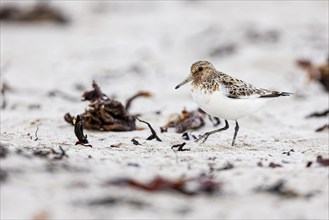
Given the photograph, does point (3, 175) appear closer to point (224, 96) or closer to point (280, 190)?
point (280, 190)

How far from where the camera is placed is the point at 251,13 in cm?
1617

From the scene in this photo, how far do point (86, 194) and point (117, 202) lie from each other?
188 mm

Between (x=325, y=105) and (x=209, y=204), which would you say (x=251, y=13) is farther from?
(x=209, y=204)

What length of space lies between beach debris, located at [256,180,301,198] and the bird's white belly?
1.77 m

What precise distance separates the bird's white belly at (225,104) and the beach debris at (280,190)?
69.5 inches

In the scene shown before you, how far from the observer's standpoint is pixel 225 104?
18.5ft

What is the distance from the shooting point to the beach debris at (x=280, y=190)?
151 inches

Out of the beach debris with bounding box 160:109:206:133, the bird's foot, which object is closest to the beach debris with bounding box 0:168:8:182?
the bird's foot

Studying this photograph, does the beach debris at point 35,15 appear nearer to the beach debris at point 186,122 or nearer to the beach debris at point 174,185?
the beach debris at point 186,122

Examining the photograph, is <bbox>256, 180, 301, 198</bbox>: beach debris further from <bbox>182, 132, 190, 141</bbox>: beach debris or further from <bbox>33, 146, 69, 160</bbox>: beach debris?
<bbox>182, 132, 190, 141</bbox>: beach debris

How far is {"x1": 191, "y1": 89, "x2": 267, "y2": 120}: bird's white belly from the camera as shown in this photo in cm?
566

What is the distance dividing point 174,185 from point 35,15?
38.0ft

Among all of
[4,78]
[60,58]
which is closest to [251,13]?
[60,58]

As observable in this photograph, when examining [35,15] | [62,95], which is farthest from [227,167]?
[35,15]
